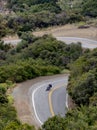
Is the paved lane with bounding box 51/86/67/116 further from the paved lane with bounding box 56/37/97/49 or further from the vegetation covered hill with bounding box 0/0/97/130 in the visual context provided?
the paved lane with bounding box 56/37/97/49

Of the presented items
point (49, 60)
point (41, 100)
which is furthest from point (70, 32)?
point (41, 100)

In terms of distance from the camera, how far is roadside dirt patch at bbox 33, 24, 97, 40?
5297 centimetres

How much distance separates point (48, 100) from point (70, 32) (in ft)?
80.2

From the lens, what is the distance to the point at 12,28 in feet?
187

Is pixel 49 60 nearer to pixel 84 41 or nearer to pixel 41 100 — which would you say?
pixel 84 41

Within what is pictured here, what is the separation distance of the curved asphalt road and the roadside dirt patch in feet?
56.3

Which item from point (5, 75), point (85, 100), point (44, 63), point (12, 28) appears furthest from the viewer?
point (12, 28)

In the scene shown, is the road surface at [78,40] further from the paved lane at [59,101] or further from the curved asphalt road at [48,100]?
the paved lane at [59,101]

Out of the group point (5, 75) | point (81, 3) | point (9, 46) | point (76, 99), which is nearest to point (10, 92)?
point (5, 75)

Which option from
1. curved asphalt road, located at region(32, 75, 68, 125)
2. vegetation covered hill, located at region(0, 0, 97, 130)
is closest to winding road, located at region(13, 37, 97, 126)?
curved asphalt road, located at region(32, 75, 68, 125)

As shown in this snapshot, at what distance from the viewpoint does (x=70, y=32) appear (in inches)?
2142

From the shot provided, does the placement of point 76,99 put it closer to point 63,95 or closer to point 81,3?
point 63,95

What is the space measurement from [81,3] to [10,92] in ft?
120

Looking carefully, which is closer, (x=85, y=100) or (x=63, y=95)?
(x=85, y=100)
